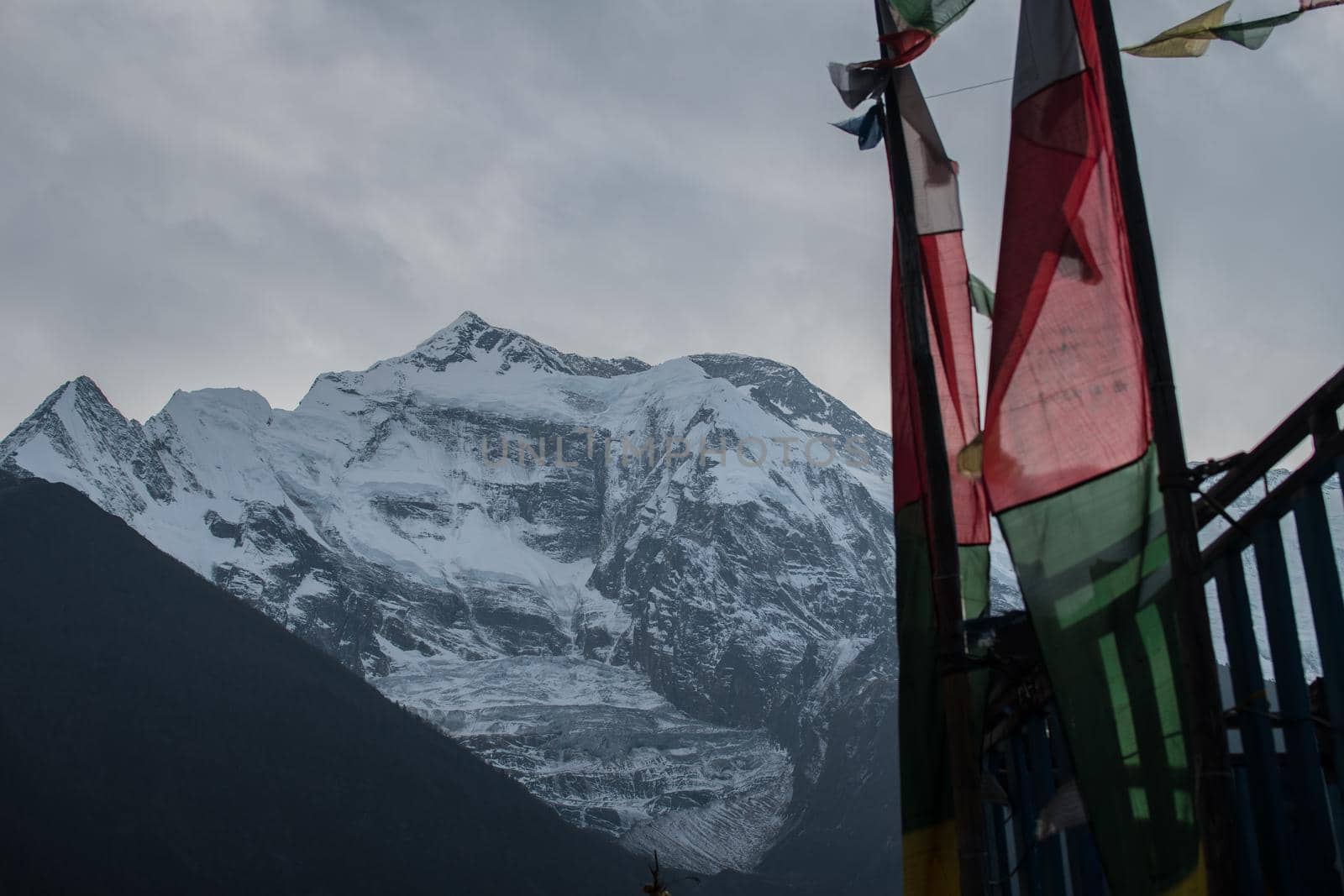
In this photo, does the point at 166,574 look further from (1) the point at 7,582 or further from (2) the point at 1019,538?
(2) the point at 1019,538

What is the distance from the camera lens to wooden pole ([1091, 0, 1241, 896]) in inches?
262

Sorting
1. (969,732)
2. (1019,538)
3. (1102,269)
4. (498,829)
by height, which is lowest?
(969,732)

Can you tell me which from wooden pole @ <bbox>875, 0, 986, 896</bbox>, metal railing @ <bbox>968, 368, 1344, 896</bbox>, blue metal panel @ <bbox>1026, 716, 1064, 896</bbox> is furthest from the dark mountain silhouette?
wooden pole @ <bbox>875, 0, 986, 896</bbox>

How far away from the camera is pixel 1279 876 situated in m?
10.9

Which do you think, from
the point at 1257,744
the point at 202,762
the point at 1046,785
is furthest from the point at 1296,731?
the point at 202,762

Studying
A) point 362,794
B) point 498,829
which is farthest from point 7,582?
point 498,829

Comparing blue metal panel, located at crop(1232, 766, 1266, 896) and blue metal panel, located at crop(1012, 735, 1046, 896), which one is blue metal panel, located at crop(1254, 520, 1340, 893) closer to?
blue metal panel, located at crop(1232, 766, 1266, 896)

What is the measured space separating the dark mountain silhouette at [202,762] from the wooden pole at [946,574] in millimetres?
108900

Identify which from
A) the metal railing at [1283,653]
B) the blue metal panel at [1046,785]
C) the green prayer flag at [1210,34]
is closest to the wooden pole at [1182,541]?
the green prayer flag at [1210,34]

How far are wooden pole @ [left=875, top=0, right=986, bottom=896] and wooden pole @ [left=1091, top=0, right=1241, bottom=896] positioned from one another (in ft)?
4.50

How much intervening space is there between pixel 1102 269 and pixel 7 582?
158m

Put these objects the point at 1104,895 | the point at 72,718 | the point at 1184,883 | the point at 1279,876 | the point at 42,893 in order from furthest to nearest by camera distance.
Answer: the point at 72,718, the point at 42,893, the point at 1104,895, the point at 1279,876, the point at 1184,883

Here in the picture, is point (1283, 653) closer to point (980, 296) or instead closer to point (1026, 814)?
point (980, 296)

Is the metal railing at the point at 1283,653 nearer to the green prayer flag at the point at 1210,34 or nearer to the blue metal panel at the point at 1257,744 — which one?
the blue metal panel at the point at 1257,744
